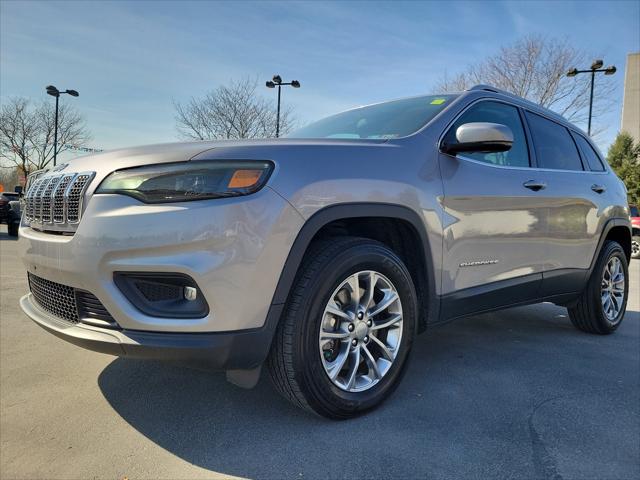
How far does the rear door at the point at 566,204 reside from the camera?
11.3 ft

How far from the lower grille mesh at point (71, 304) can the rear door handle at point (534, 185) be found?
8.59 feet

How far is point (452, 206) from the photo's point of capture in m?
2.66

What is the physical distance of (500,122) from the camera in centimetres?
331

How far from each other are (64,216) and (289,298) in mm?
1068

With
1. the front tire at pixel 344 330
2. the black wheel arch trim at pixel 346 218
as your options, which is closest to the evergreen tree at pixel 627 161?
the black wheel arch trim at pixel 346 218

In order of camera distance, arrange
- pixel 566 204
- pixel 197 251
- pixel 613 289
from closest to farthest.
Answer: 1. pixel 197 251
2. pixel 566 204
3. pixel 613 289

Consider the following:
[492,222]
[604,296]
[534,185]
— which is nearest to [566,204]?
[534,185]


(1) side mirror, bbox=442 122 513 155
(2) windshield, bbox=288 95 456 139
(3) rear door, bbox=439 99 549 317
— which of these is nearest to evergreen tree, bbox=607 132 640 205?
(3) rear door, bbox=439 99 549 317

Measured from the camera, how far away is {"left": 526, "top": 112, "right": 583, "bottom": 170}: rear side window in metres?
3.58

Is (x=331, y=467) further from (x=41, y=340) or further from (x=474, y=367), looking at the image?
(x=41, y=340)

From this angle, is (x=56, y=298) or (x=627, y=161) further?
(x=627, y=161)

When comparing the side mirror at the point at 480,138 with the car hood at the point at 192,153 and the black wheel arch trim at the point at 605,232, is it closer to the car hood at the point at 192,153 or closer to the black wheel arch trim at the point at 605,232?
the car hood at the point at 192,153

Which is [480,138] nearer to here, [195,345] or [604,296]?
[195,345]

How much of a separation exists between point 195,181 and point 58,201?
2.56 feet
